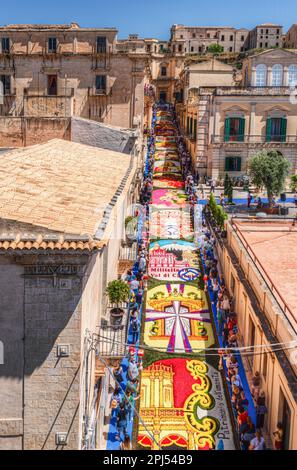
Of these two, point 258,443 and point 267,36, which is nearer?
point 258,443

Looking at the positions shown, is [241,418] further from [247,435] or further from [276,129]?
[276,129]

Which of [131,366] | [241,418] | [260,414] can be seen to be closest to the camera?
[241,418]

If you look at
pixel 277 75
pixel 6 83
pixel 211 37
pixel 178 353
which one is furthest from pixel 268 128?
pixel 211 37

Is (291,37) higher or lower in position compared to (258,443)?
higher

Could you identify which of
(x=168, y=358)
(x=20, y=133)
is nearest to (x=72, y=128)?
(x=20, y=133)

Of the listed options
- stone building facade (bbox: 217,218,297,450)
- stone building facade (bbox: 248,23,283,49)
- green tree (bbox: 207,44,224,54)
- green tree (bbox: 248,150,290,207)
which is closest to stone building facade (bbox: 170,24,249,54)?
green tree (bbox: 207,44,224,54)

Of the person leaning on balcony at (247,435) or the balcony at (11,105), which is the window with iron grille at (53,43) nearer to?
the balcony at (11,105)

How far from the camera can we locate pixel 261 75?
48.5m

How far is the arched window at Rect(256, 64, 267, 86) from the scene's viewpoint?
159 feet

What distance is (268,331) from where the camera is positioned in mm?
14516

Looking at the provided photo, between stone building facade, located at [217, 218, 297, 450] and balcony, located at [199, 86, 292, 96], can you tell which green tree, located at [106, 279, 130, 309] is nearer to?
stone building facade, located at [217, 218, 297, 450]

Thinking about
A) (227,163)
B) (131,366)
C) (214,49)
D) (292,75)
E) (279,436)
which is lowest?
(279,436)
